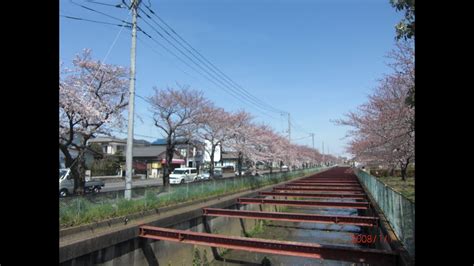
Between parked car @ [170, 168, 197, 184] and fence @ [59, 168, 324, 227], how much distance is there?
60.9 feet

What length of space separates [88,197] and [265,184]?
24.5 meters

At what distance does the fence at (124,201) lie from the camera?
10539mm

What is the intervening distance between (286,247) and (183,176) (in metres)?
33.9

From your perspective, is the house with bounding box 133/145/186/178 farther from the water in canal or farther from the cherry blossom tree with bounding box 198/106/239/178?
the water in canal

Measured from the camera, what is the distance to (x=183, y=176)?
4309 cm

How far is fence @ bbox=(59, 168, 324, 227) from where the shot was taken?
10.5 m

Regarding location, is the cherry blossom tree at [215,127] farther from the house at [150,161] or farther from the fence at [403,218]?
the house at [150,161]

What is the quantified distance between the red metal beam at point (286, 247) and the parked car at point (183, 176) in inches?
1167

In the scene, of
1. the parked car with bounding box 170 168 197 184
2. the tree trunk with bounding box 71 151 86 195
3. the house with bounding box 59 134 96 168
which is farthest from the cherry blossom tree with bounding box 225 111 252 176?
the tree trunk with bounding box 71 151 86 195

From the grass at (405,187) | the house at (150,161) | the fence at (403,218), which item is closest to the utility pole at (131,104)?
the fence at (403,218)

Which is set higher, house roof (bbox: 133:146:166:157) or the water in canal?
house roof (bbox: 133:146:166:157)

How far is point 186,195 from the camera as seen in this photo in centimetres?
1848
